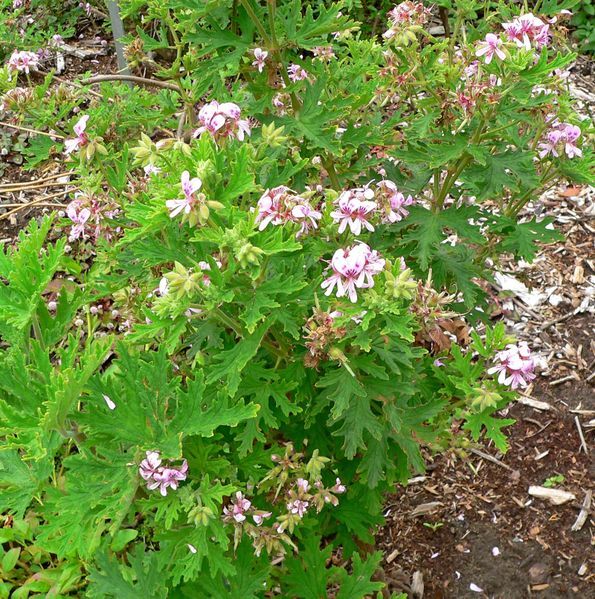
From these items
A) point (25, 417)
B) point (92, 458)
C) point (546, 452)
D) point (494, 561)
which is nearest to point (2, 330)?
point (25, 417)

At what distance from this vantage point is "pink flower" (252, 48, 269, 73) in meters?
2.42

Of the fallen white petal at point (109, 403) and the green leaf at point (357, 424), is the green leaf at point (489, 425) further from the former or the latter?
the fallen white petal at point (109, 403)

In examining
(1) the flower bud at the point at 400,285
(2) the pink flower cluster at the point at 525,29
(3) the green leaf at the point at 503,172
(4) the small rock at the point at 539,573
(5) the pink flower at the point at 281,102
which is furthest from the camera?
(4) the small rock at the point at 539,573

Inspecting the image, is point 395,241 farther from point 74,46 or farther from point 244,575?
point 74,46

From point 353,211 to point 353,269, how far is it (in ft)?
0.66

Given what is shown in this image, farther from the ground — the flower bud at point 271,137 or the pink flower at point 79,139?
the flower bud at point 271,137

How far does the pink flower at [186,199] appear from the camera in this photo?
180 cm

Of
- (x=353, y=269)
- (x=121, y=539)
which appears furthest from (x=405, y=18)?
(x=121, y=539)

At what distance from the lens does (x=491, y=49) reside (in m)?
2.18

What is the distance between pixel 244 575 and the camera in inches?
91.6

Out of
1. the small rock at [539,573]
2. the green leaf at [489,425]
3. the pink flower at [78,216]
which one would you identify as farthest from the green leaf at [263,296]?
the small rock at [539,573]

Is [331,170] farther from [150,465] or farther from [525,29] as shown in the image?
[150,465]

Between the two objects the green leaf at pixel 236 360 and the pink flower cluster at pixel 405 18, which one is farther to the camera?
the pink flower cluster at pixel 405 18

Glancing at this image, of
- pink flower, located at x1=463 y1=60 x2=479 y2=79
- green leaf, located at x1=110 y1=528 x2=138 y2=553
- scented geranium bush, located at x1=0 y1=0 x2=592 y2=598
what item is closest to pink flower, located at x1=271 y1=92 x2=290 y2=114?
scented geranium bush, located at x1=0 y1=0 x2=592 y2=598
